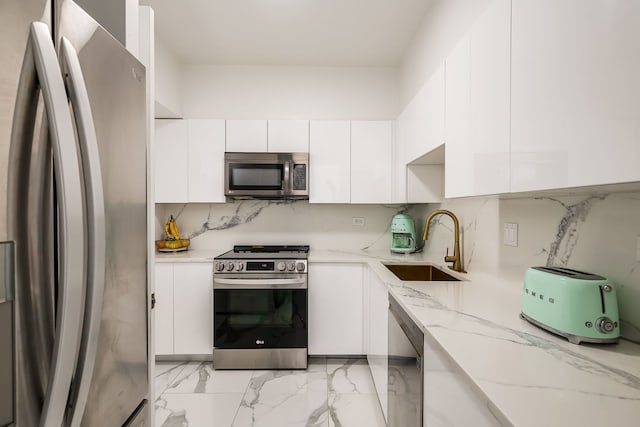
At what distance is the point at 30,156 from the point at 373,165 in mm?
2640

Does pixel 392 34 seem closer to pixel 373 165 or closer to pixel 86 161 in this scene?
pixel 373 165

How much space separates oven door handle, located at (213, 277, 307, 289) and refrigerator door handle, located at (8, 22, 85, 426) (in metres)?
2.06

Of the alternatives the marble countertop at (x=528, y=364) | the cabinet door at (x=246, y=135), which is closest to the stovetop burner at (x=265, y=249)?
the cabinet door at (x=246, y=135)

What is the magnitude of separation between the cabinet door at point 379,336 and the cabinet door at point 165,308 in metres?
1.58

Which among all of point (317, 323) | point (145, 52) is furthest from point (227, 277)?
point (145, 52)

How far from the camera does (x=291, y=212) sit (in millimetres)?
3330

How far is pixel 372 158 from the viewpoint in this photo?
118 inches

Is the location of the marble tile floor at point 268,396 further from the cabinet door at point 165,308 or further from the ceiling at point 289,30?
the ceiling at point 289,30

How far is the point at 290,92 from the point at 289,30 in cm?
70

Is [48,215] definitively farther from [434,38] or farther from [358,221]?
[358,221]

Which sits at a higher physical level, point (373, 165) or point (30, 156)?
point (373, 165)

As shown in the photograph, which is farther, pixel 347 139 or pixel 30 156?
pixel 347 139

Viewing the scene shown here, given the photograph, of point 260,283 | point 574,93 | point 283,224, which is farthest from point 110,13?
point 283,224

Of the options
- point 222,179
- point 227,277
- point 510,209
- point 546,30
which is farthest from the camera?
point 222,179
